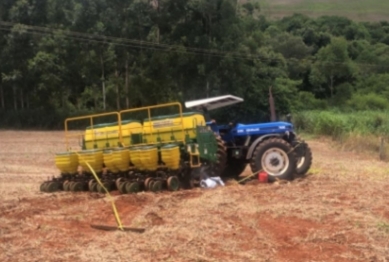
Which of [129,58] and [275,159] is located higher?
[129,58]

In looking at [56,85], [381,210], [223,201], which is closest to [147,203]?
[223,201]

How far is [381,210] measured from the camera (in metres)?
10.1

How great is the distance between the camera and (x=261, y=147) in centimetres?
1450

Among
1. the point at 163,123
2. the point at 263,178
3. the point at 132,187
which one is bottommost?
the point at 263,178

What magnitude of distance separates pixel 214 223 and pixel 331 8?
82.2m

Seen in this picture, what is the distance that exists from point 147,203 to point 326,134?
79.0 ft

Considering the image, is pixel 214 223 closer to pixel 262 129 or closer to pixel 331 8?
pixel 262 129

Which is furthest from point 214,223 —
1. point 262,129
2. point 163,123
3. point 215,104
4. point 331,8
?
point 331,8

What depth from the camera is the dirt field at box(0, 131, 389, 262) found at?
25.6 feet

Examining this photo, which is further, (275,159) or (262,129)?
(262,129)

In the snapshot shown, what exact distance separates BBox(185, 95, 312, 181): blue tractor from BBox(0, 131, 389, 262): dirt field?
597 millimetres

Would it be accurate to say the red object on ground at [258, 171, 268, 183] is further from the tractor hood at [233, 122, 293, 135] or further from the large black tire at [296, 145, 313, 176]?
the large black tire at [296, 145, 313, 176]

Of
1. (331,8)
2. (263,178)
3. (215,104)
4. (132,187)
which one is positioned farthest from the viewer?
(331,8)

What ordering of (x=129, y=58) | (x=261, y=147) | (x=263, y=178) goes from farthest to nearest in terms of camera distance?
1. (x=129, y=58)
2. (x=261, y=147)
3. (x=263, y=178)
